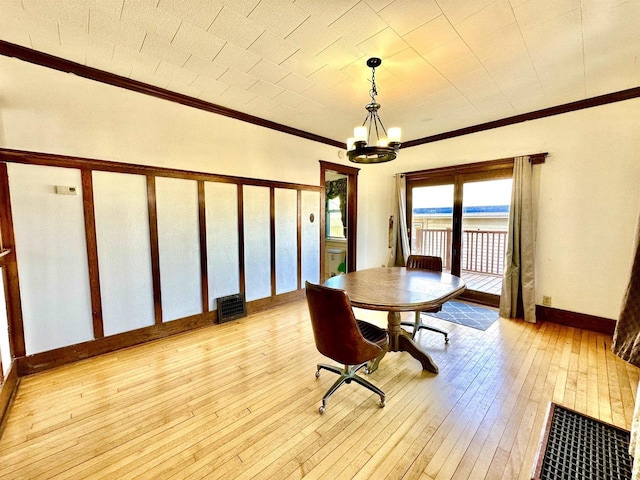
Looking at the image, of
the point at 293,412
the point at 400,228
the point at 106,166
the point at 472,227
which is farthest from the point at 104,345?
the point at 472,227

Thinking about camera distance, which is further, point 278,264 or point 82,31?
point 278,264

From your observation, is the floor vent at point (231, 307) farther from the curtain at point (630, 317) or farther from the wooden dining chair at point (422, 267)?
the curtain at point (630, 317)

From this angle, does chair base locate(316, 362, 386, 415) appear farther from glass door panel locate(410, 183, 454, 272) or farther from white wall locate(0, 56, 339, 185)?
glass door panel locate(410, 183, 454, 272)

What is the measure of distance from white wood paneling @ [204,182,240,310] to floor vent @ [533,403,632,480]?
3.25 metres

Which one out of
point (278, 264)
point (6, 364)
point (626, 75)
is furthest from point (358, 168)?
point (6, 364)

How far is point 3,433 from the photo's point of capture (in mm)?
1625

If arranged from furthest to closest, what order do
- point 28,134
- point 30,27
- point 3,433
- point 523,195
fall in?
point 523,195
point 28,134
point 30,27
point 3,433

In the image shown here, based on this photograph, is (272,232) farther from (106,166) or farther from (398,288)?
(398,288)

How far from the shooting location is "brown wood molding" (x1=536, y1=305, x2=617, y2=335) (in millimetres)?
3002

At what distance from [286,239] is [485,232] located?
3342 mm

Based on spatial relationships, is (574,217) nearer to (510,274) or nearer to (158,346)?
(510,274)

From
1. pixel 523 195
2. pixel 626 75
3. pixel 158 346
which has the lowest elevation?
pixel 158 346

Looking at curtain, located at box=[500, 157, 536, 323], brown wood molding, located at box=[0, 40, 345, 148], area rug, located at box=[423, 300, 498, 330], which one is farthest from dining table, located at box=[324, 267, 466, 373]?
brown wood molding, located at box=[0, 40, 345, 148]

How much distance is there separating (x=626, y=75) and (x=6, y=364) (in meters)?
6.02
